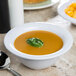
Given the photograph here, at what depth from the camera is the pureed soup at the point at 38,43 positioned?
0.84m

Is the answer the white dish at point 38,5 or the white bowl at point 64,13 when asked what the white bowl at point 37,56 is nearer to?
the white bowl at point 64,13

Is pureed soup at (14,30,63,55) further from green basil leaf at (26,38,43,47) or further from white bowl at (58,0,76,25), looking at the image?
white bowl at (58,0,76,25)

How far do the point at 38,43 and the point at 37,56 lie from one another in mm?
70

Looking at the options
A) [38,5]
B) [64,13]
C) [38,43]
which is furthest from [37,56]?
[38,5]

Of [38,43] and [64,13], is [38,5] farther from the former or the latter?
[38,43]

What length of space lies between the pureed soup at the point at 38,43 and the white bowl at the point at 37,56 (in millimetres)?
20

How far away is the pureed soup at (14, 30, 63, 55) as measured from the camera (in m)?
0.84

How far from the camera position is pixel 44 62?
81cm

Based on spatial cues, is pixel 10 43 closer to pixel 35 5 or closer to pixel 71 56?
pixel 71 56

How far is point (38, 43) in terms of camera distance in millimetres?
848

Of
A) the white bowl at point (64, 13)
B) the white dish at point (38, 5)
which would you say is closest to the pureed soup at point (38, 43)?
the white bowl at point (64, 13)

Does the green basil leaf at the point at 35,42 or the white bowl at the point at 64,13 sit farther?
the white bowl at the point at 64,13

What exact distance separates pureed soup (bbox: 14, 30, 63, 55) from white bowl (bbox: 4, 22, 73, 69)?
0.06 ft

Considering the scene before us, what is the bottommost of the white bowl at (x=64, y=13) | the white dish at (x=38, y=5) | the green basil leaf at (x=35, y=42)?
the white dish at (x=38, y=5)
